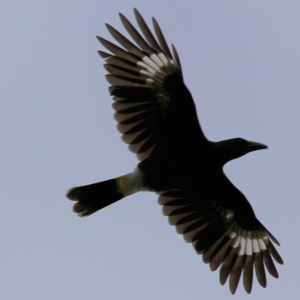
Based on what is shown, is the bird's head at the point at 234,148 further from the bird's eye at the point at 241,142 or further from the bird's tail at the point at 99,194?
the bird's tail at the point at 99,194

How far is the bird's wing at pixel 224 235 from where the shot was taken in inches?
354

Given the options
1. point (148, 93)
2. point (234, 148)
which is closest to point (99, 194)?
point (148, 93)

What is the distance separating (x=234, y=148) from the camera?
875 cm

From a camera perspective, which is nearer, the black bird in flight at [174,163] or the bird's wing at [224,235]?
the black bird in flight at [174,163]

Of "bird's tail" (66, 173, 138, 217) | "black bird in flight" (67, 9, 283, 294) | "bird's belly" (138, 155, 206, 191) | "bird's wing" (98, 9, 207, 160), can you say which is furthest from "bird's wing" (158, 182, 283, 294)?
"bird's wing" (98, 9, 207, 160)

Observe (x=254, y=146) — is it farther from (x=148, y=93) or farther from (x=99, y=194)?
(x=99, y=194)

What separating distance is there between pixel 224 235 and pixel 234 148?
1059 mm

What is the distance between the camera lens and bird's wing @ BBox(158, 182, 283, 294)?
898 cm

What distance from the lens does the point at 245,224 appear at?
30.4 feet

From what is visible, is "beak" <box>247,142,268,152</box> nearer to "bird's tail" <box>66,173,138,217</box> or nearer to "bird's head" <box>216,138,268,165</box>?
"bird's head" <box>216,138,268,165</box>

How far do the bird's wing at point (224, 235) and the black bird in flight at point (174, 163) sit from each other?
0.03 ft

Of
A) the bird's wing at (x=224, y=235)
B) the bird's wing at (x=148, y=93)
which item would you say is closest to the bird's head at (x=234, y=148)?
the bird's wing at (x=148, y=93)

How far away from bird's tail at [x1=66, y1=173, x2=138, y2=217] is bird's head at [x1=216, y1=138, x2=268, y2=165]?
0.94m

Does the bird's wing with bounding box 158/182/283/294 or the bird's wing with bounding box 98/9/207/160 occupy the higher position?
the bird's wing with bounding box 98/9/207/160
